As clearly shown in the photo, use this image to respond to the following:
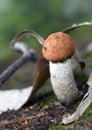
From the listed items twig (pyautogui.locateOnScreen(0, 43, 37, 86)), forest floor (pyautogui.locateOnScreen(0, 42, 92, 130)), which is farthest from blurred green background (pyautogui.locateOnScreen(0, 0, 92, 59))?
forest floor (pyautogui.locateOnScreen(0, 42, 92, 130))

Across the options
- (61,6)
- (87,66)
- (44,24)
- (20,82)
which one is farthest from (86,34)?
(87,66)

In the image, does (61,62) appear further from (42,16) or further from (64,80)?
(42,16)

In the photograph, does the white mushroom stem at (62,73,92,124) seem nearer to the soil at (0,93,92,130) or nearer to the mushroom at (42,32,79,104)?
the soil at (0,93,92,130)

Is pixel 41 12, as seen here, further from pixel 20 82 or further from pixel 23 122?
pixel 23 122

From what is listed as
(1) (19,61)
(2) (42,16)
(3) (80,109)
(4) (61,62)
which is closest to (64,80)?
(4) (61,62)

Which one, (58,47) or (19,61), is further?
(19,61)

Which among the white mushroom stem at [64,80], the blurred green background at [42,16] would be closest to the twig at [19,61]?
the white mushroom stem at [64,80]
